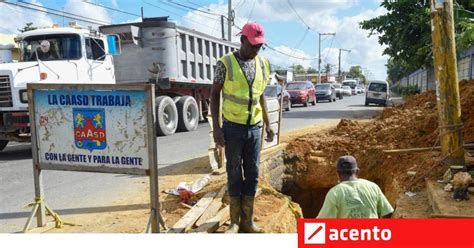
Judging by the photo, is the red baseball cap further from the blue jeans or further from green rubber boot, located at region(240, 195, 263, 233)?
green rubber boot, located at region(240, 195, 263, 233)

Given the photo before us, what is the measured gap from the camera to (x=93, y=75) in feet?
Result: 33.4

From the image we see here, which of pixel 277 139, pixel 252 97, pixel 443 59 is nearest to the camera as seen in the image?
pixel 252 97

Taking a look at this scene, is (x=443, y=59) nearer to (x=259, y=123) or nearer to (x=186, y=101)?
(x=259, y=123)

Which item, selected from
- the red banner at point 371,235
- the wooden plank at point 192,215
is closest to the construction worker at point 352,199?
the red banner at point 371,235

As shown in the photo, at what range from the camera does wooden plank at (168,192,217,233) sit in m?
4.20

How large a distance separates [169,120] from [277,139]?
5585mm

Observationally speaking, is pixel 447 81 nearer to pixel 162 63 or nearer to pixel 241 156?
pixel 241 156

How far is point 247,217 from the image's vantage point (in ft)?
13.6

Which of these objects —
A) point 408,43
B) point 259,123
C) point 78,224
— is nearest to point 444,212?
point 259,123

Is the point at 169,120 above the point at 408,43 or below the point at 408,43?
below

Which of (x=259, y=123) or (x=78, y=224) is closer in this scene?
(x=259, y=123)

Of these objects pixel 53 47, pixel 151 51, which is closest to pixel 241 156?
pixel 53 47

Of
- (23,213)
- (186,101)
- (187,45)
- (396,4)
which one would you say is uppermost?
(396,4)

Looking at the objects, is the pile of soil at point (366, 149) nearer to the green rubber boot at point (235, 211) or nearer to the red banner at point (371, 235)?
the green rubber boot at point (235, 211)
